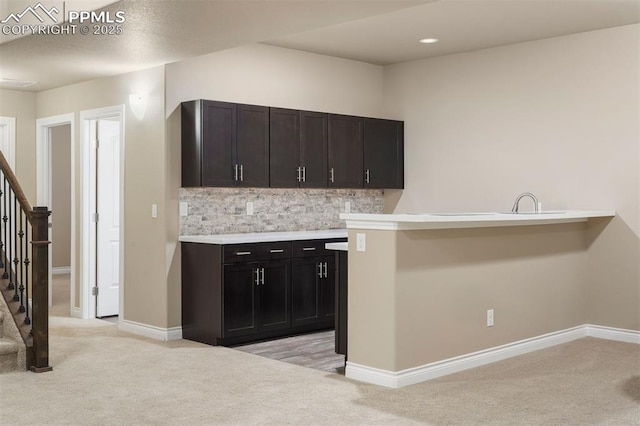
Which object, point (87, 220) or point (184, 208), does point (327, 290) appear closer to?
point (184, 208)

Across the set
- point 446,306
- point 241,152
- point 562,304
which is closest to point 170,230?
point 241,152

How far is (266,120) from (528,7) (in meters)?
2.45

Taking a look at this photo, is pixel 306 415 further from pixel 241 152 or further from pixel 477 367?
pixel 241 152

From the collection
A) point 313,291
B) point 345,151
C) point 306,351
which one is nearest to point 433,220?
point 306,351

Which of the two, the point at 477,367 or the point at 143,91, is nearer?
the point at 477,367

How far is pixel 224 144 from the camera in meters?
6.40

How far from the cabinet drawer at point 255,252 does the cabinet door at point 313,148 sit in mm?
850

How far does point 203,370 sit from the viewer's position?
17.2 ft

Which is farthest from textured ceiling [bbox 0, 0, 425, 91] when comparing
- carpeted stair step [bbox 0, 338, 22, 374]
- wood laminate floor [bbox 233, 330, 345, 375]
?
wood laminate floor [bbox 233, 330, 345, 375]

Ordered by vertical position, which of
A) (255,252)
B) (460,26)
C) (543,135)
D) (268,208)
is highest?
(460,26)

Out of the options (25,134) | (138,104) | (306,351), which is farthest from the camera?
(25,134)

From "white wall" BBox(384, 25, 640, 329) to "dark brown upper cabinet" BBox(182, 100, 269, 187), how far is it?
1999mm

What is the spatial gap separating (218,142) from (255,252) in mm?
999

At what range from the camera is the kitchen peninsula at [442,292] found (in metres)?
4.79
